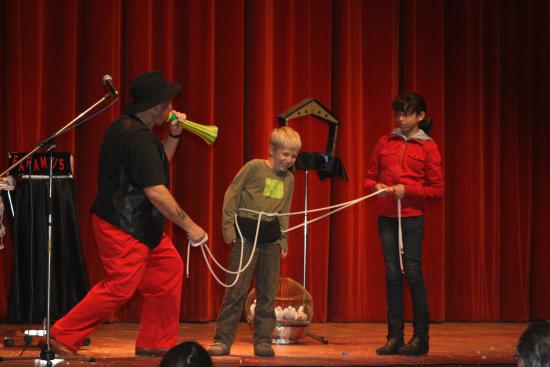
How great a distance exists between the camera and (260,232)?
4.52 meters

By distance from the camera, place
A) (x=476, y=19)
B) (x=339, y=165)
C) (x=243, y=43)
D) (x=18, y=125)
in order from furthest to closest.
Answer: (x=476, y=19) < (x=243, y=43) < (x=18, y=125) < (x=339, y=165)

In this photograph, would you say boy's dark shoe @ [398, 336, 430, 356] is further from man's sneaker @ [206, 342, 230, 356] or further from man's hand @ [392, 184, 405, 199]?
man's sneaker @ [206, 342, 230, 356]

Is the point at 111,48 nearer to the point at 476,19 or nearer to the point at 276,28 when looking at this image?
the point at 276,28

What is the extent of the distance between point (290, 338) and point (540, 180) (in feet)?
11.1

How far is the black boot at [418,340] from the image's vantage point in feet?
15.1

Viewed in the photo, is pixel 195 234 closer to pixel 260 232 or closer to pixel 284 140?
pixel 260 232

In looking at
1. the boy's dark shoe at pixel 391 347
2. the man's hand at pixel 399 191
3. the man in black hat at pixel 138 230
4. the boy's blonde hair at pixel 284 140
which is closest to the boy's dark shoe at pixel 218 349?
the man in black hat at pixel 138 230

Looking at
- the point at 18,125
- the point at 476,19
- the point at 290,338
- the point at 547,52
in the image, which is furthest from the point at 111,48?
the point at 547,52

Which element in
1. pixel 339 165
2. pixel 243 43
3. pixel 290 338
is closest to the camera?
pixel 290 338

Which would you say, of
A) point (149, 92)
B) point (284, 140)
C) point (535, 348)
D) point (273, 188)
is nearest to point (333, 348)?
point (273, 188)

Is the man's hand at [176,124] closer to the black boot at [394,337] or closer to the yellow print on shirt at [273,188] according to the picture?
the yellow print on shirt at [273,188]

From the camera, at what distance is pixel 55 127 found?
6133mm

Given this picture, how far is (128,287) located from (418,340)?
1.66 m

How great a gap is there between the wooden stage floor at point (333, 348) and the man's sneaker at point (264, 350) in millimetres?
34
